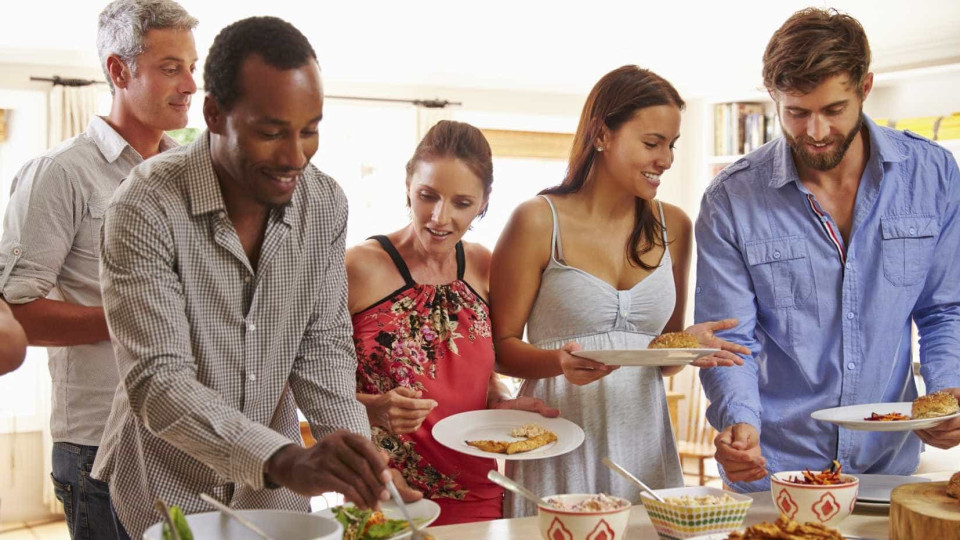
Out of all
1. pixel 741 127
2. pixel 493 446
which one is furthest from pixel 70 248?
pixel 741 127

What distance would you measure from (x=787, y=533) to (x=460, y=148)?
3.94 feet

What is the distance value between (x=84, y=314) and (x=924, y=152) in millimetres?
1944

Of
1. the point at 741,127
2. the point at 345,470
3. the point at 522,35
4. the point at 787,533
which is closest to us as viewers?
the point at 345,470

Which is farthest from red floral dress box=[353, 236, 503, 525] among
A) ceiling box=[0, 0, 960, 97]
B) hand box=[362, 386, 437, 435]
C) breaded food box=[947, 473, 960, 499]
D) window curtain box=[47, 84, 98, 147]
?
window curtain box=[47, 84, 98, 147]

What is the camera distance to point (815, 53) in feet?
7.26

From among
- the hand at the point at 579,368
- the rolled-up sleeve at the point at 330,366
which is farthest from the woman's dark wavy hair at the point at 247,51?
the hand at the point at 579,368

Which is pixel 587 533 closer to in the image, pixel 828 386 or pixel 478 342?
pixel 478 342

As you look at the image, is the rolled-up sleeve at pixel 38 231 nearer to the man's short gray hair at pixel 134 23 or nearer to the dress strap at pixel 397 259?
the man's short gray hair at pixel 134 23

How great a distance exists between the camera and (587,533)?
153cm

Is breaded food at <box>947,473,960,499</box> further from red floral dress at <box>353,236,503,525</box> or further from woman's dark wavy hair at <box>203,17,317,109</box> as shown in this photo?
woman's dark wavy hair at <box>203,17,317,109</box>

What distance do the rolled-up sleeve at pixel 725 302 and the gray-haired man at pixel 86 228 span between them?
4.19 feet

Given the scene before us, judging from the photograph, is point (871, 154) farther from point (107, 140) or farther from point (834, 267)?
point (107, 140)

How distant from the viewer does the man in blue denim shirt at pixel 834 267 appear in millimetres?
2275

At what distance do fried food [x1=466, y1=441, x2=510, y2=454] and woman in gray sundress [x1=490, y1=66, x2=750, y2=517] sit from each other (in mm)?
240
